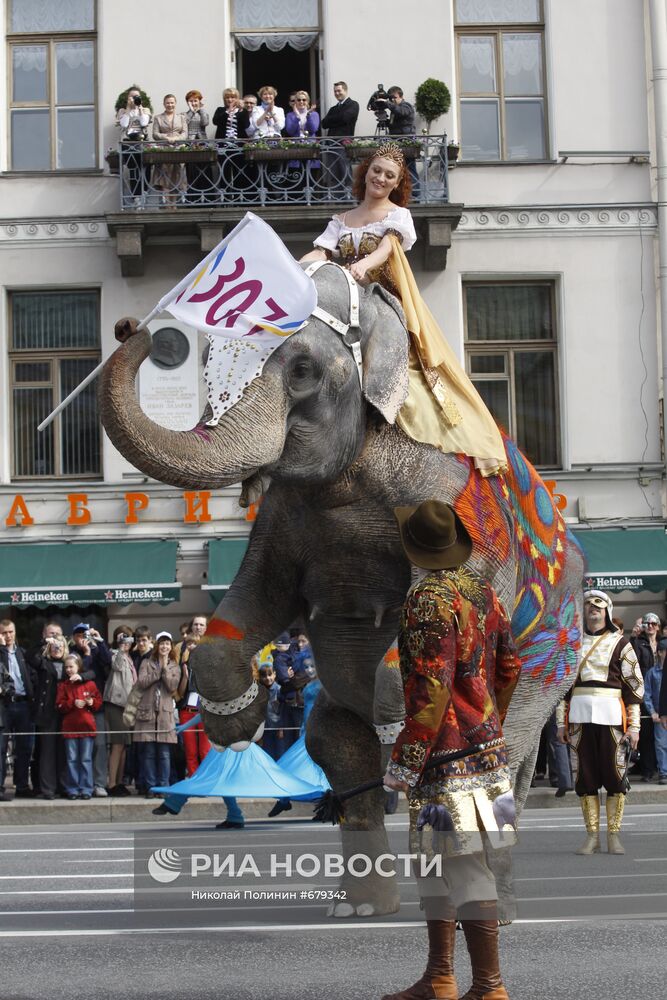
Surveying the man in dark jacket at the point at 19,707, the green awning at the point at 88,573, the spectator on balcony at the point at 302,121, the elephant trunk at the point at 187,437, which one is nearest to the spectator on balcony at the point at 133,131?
the spectator on balcony at the point at 302,121

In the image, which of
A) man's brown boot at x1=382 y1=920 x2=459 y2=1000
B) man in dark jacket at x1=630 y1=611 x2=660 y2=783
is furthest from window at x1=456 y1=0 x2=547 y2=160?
man's brown boot at x1=382 y1=920 x2=459 y2=1000

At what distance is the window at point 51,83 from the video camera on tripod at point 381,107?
156 inches

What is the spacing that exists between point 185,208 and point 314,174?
1.83 m

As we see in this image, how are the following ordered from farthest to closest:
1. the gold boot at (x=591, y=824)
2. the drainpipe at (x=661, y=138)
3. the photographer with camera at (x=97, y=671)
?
the drainpipe at (x=661, y=138) → the photographer with camera at (x=97, y=671) → the gold boot at (x=591, y=824)

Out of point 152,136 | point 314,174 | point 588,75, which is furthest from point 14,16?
point 588,75

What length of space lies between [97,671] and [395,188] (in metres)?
11.3

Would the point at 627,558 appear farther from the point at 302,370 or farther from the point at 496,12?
the point at 302,370

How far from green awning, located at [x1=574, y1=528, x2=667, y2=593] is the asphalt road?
12038mm

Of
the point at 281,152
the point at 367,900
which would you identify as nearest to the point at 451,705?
the point at 367,900

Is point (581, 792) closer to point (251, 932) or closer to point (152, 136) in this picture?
point (251, 932)

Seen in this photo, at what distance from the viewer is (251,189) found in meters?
24.4

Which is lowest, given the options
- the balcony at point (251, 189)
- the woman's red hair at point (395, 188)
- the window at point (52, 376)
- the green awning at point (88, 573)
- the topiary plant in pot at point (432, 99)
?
the green awning at point (88, 573)

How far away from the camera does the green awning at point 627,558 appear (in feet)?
74.8

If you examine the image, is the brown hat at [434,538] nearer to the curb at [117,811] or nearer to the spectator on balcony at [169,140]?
the curb at [117,811]
